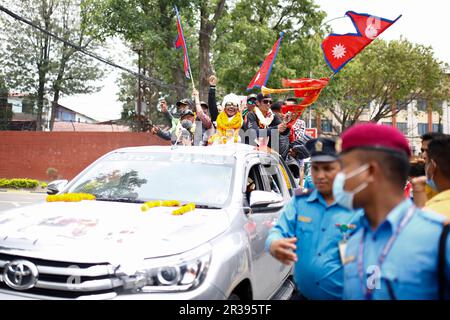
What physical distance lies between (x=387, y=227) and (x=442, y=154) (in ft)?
3.70

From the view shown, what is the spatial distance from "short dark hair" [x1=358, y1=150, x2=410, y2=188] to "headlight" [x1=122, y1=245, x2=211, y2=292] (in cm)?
138

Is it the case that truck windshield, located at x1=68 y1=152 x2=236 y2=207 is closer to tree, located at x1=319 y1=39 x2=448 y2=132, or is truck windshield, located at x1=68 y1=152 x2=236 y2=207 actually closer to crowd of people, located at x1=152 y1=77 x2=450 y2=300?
crowd of people, located at x1=152 y1=77 x2=450 y2=300

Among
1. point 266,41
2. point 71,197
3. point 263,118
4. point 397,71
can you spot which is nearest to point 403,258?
point 71,197

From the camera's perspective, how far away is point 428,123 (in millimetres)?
55938

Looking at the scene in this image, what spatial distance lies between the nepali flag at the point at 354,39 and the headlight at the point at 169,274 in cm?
622

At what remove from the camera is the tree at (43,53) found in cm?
3450

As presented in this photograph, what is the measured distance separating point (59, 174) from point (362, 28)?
20.2m

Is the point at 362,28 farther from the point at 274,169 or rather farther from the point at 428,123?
the point at 428,123

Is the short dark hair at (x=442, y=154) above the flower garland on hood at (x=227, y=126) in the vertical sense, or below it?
below

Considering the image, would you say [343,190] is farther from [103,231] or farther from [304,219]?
[103,231]

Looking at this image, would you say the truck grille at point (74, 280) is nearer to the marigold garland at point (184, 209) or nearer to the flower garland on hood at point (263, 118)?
the marigold garland at point (184, 209)

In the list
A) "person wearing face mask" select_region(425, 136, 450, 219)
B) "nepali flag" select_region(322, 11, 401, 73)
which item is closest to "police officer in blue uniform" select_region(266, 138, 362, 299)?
"person wearing face mask" select_region(425, 136, 450, 219)

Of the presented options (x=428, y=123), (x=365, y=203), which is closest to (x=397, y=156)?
(x=365, y=203)

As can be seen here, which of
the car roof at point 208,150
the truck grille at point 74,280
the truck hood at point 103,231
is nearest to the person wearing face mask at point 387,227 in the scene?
the truck hood at point 103,231
